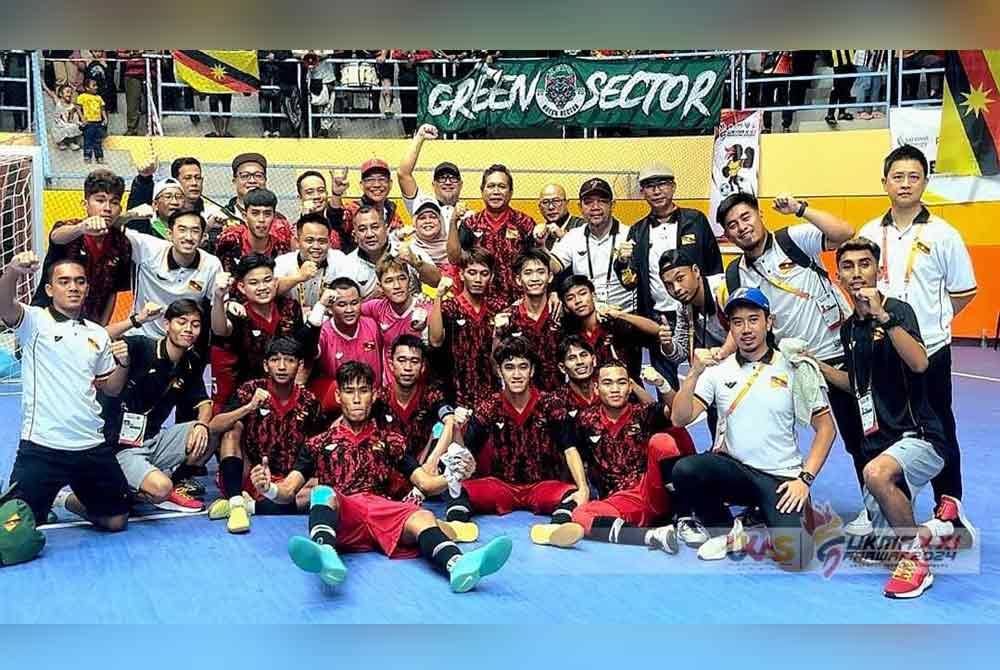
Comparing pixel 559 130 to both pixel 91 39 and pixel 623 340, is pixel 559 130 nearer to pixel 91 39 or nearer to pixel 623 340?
pixel 623 340

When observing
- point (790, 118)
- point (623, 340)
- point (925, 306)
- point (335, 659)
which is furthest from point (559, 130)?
point (335, 659)

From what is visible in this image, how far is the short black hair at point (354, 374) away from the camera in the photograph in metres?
5.70

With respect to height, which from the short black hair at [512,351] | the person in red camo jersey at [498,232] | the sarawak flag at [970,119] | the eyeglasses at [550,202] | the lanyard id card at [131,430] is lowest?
the lanyard id card at [131,430]

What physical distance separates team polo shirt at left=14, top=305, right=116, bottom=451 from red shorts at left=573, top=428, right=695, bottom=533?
112 inches

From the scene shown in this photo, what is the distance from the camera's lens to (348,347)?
258 inches

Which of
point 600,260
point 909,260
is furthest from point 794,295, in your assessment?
point 600,260

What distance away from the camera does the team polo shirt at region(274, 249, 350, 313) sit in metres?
6.78

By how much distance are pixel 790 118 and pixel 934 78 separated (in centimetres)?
224

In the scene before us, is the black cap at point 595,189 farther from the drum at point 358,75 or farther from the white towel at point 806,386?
the drum at point 358,75

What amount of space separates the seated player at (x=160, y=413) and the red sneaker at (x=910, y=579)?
4038mm

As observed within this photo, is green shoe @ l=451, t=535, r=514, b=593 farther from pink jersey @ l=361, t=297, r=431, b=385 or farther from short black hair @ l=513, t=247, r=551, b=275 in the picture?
short black hair @ l=513, t=247, r=551, b=275

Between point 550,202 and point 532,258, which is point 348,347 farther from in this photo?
point 550,202

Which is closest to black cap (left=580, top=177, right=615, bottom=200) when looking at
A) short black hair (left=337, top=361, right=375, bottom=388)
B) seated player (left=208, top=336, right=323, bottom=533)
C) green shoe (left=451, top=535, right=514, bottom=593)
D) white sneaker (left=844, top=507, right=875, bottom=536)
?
short black hair (left=337, top=361, right=375, bottom=388)

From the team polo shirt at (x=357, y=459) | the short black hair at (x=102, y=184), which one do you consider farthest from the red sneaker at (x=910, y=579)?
the short black hair at (x=102, y=184)
